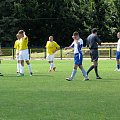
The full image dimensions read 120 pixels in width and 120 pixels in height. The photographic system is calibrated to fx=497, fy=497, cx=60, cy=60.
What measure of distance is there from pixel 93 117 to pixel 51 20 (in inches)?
2499

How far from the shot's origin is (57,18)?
72.2 meters

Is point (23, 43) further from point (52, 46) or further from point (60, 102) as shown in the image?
point (60, 102)

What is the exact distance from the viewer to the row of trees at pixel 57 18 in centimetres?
6819

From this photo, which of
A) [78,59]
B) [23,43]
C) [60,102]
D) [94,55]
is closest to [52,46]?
Answer: [23,43]

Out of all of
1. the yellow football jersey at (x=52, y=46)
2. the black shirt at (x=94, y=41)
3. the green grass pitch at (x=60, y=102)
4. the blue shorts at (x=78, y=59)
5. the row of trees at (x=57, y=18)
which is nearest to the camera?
the green grass pitch at (x=60, y=102)

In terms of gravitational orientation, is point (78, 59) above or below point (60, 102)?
above

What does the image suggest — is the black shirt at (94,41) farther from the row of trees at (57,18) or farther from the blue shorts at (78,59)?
the row of trees at (57,18)

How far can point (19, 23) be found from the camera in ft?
232

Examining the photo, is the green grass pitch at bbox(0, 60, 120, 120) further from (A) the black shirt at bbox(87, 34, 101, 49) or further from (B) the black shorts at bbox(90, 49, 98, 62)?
(A) the black shirt at bbox(87, 34, 101, 49)

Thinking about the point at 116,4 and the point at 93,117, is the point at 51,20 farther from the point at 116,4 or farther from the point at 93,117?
the point at 93,117

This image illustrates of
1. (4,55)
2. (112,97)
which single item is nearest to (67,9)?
(4,55)

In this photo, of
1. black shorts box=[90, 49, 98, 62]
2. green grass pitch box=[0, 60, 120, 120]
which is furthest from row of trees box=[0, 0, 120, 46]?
green grass pitch box=[0, 60, 120, 120]

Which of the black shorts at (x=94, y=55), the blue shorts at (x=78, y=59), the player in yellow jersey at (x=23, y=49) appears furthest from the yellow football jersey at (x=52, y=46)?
the blue shorts at (x=78, y=59)

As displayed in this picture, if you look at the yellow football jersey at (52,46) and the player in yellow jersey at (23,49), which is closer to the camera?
the player in yellow jersey at (23,49)
